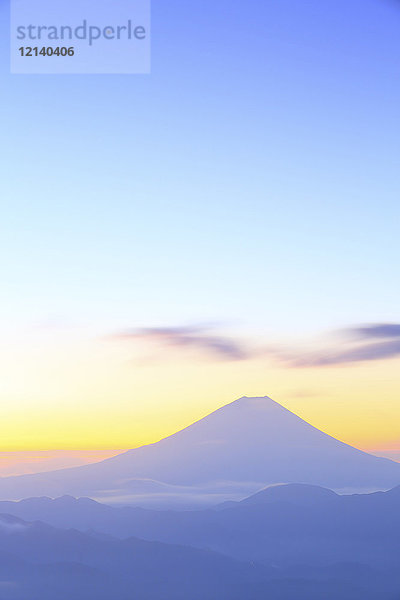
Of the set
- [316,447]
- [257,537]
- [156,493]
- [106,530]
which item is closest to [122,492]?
[156,493]

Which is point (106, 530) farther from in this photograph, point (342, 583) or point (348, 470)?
point (348, 470)

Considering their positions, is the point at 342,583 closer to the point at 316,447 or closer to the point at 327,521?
the point at 327,521

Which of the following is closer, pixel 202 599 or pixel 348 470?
pixel 202 599

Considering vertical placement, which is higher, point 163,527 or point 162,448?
point 162,448

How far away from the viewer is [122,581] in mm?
50812

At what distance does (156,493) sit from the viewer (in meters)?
70.4

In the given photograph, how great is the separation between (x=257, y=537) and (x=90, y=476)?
60.1 ft

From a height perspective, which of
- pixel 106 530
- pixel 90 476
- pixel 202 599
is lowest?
pixel 202 599

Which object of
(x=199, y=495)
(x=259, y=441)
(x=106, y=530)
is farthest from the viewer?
(x=259, y=441)

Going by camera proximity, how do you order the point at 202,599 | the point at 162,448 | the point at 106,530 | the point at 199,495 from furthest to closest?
the point at 162,448, the point at 199,495, the point at 106,530, the point at 202,599

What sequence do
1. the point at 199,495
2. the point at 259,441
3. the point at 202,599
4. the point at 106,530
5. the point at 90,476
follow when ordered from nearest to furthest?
the point at 202,599 → the point at 106,530 → the point at 90,476 → the point at 199,495 → the point at 259,441

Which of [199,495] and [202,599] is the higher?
[199,495]

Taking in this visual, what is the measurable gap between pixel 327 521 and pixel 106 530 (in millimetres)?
23809

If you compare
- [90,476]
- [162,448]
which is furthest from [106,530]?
[162,448]
